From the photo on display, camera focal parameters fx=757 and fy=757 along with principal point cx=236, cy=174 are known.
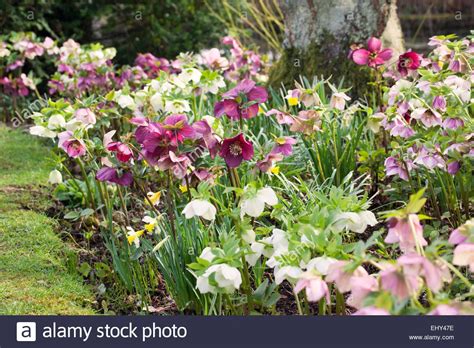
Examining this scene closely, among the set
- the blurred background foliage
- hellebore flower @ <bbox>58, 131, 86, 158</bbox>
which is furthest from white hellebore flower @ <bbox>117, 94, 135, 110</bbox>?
the blurred background foliage

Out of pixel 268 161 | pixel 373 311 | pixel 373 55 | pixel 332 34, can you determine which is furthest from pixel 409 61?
pixel 373 311

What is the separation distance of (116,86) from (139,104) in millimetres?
1241

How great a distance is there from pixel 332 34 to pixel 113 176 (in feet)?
6.78

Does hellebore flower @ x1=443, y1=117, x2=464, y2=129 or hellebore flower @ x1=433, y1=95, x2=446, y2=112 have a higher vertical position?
hellebore flower @ x1=433, y1=95, x2=446, y2=112

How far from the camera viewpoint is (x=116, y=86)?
4.35 metres

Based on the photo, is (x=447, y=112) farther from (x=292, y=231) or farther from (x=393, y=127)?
(x=292, y=231)

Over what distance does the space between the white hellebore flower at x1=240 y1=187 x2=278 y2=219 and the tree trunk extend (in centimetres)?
204

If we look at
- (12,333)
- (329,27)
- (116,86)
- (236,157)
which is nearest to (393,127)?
(236,157)

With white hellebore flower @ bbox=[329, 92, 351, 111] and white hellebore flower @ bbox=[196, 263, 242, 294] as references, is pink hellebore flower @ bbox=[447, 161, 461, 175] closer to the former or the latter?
white hellebore flower @ bbox=[329, 92, 351, 111]

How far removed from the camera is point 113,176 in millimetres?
2227

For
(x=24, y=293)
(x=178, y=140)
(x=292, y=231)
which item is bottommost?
(x=24, y=293)

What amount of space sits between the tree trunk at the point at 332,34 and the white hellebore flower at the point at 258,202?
204 cm

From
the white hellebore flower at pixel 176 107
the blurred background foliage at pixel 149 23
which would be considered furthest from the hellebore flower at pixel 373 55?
the blurred background foliage at pixel 149 23

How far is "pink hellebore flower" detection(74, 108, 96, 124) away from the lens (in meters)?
2.62
